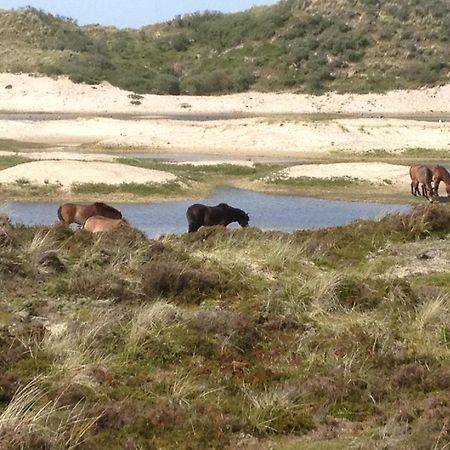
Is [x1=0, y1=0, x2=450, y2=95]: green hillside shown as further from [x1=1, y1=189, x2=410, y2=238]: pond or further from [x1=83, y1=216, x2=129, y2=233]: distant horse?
[x1=83, y1=216, x2=129, y2=233]: distant horse

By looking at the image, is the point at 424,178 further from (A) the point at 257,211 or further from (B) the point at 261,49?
(B) the point at 261,49

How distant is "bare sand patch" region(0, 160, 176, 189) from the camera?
3069cm

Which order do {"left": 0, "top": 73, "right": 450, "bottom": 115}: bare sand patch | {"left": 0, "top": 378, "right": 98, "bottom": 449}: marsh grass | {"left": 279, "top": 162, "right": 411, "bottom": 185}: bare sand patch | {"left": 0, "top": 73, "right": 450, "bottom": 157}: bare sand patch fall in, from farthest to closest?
{"left": 0, "top": 73, "right": 450, "bottom": 115}: bare sand patch → {"left": 0, "top": 73, "right": 450, "bottom": 157}: bare sand patch → {"left": 279, "top": 162, "right": 411, "bottom": 185}: bare sand patch → {"left": 0, "top": 378, "right": 98, "bottom": 449}: marsh grass

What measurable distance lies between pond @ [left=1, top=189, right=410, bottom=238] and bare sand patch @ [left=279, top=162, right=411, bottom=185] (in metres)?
3.47

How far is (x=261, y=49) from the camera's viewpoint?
9038 centimetres

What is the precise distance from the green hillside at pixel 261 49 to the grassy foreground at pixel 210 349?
67881mm

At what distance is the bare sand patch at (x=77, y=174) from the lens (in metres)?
30.7

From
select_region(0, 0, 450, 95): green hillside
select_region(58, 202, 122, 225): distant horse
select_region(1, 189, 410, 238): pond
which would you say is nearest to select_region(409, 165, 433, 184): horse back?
select_region(1, 189, 410, 238): pond

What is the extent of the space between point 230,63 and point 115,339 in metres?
81.1

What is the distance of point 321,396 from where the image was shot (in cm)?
782

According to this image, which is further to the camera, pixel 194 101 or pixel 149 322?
pixel 194 101

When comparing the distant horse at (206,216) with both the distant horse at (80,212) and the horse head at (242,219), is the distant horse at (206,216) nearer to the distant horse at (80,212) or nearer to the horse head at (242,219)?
the horse head at (242,219)

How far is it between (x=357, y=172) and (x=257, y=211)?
828cm

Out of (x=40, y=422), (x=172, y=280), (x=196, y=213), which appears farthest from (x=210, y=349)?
(x=196, y=213)
